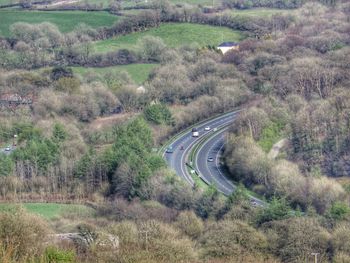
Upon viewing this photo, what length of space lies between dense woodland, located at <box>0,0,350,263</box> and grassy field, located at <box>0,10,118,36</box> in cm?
211

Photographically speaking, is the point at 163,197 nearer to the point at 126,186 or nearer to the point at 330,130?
the point at 126,186

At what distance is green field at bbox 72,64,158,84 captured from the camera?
Answer: 5569cm

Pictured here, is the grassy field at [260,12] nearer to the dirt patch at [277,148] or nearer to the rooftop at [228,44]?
the rooftop at [228,44]

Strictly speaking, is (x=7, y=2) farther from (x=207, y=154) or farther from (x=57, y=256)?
(x=57, y=256)

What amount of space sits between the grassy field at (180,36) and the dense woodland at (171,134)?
3.85 ft

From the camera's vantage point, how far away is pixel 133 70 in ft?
189

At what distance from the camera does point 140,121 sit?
1554 inches

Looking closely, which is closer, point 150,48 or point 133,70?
point 133,70

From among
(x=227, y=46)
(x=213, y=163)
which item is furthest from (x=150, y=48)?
(x=213, y=163)

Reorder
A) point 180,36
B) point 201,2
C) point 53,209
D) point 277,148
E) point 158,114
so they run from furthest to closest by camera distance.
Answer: point 201,2 → point 180,36 → point 158,114 → point 277,148 → point 53,209

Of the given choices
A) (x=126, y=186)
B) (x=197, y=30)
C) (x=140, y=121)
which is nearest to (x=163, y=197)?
(x=126, y=186)

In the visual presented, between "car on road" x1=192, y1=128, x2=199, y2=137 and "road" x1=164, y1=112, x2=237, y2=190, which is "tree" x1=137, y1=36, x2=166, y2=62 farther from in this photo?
"car on road" x1=192, y1=128, x2=199, y2=137

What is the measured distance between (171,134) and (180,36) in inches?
929

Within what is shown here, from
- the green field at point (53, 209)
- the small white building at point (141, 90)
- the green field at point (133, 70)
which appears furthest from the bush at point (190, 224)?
the green field at point (133, 70)
